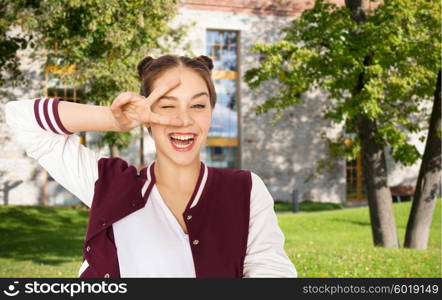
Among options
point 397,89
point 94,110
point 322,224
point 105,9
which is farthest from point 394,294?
point 322,224

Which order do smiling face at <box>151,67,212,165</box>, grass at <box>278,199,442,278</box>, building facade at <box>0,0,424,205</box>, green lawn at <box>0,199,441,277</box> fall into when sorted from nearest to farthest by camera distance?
smiling face at <box>151,67,212,165</box> < grass at <box>278,199,442,278</box> < green lawn at <box>0,199,441,277</box> < building facade at <box>0,0,424,205</box>

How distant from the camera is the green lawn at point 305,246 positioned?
8188mm

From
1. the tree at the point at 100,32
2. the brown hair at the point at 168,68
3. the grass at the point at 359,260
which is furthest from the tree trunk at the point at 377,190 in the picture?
the brown hair at the point at 168,68

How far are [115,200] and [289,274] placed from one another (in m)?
0.64

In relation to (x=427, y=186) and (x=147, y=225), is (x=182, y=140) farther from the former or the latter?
(x=427, y=186)

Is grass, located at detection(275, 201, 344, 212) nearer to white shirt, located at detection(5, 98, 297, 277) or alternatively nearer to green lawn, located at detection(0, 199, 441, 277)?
green lawn, located at detection(0, 199, 441, 277)

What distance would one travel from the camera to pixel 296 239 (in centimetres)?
1443

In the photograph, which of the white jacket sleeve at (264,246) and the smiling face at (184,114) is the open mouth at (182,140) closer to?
the smiling face at (184,114)

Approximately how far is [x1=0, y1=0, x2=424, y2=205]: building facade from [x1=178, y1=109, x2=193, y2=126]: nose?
63.4 feet

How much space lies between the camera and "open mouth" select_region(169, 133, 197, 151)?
1949 mm

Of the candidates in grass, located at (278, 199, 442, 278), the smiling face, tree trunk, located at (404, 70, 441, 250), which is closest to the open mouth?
the smiling face

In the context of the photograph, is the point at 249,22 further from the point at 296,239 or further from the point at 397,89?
the point at 397,89

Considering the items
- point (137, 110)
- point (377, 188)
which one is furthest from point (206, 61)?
point (377, 188)

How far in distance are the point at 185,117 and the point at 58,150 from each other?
0.49 meters
